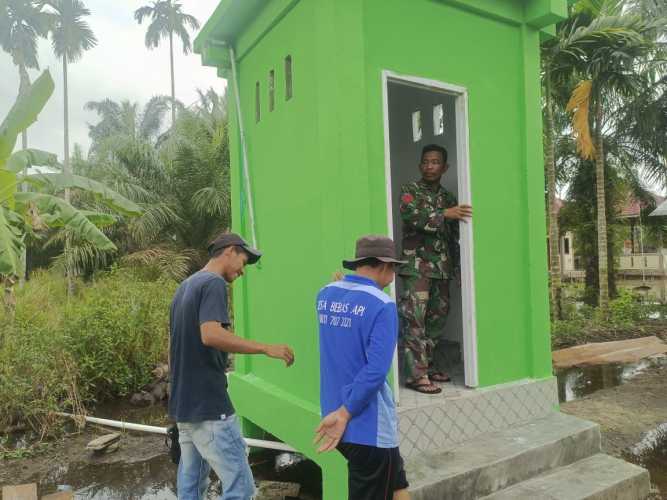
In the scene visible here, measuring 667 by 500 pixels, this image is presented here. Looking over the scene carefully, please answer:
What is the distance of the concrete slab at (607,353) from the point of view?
8969 millimetres

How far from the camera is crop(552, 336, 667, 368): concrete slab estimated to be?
8969mm

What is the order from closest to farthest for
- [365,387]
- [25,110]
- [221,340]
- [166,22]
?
[365,387]
[221,340]
[25,110]
[166,22]

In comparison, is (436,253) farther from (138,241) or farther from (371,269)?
(138,241)

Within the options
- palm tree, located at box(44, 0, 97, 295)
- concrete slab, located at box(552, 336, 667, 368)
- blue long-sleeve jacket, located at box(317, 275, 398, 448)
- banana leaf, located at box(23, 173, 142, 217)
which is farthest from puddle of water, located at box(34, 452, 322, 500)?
palm tree, located at box(44, 0, 97, 295)

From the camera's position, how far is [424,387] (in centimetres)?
379

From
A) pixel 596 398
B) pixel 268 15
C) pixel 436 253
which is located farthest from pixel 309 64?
pixel 596 398

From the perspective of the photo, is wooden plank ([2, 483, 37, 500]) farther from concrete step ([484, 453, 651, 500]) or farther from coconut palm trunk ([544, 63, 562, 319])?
coconut palm trunk ([544, 63, 562, 319])

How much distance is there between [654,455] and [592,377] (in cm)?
345

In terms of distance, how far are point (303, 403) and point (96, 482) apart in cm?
251

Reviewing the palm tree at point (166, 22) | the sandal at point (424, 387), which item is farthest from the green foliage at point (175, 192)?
the palm tree at point (166, 22)

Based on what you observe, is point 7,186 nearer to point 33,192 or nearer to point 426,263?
point 33,192

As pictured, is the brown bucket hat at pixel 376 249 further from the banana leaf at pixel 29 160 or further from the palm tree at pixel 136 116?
the palm tree at pixel 136 116

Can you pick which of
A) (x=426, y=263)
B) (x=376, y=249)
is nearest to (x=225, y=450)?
(x=376, y=249)

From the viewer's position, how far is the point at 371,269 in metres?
2.44
